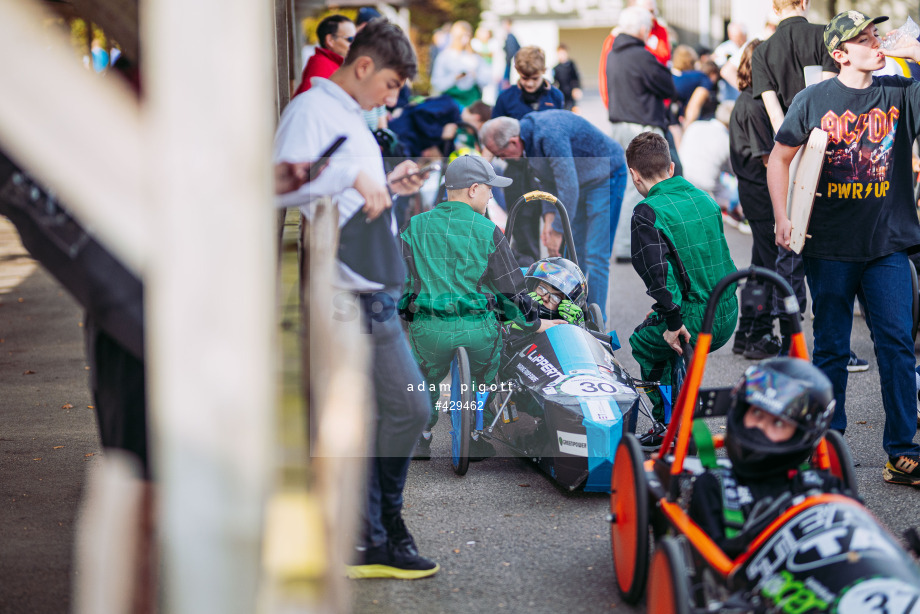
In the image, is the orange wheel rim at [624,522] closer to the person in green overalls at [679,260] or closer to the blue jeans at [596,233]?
the person in green overalls at [679,260]

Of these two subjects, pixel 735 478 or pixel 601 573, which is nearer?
pixel 735 478

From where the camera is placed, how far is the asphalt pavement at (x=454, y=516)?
349 centimetres

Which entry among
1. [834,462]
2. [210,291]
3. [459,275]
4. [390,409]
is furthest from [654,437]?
[210,291]

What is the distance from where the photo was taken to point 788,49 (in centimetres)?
609

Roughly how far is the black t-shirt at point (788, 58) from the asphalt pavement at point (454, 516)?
177 cm

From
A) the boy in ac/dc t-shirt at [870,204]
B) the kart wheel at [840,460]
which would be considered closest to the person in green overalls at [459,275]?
the boy in ac/dc t-shirt at [870,204]

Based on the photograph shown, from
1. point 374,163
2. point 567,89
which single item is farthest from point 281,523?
point 567,89

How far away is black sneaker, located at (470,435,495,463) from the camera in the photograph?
488 centimetres

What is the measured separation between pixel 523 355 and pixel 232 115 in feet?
10.2

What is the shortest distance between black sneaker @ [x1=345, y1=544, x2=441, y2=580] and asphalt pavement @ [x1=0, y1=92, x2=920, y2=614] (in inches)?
1.5

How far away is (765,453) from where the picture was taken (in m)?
2.89

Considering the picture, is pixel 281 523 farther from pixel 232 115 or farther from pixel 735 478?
pixel 735 478

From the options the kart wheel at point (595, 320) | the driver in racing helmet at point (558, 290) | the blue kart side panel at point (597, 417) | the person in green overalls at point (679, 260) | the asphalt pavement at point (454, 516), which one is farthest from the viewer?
the kart wheel at point (595, 320)

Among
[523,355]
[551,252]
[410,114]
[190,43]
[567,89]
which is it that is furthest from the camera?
[567,89]
